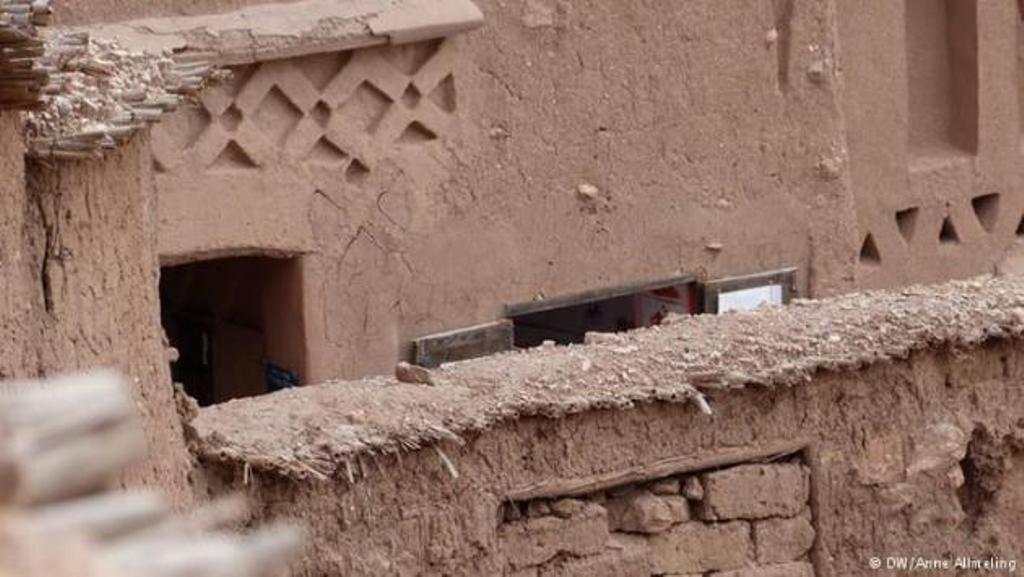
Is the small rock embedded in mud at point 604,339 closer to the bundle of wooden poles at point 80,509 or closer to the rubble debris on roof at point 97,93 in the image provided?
the rubble debris on roof at point 97,93

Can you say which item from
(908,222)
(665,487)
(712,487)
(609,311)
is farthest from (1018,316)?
(908,222)

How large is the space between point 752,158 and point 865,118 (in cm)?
90

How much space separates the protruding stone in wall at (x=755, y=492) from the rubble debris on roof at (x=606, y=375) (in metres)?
0.19

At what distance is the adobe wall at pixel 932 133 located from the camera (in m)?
10.0

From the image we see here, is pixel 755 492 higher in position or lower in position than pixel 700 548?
higher

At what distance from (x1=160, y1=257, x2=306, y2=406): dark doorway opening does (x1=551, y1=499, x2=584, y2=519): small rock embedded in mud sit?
2.20 m

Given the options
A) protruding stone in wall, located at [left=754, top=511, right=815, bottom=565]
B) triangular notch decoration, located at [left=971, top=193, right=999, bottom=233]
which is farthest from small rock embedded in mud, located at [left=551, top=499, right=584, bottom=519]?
triangular notch decoration, located at [left=971, top=193, right=999, bottom=233]

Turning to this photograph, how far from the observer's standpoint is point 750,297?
9.33 m

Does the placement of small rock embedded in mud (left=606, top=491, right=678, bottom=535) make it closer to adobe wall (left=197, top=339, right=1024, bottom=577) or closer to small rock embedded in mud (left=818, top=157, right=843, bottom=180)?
adobe wall (left=197, top=339, right=1024, bottom=577)

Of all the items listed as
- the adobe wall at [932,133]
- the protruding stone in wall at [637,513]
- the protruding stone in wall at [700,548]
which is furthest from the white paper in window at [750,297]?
the protruding stone in wall at [637,513]

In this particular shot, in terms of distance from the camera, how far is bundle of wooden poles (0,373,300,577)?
1839 millimetres

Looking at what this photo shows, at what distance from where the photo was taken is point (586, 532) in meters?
6.07

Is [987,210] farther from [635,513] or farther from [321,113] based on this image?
[635,513]

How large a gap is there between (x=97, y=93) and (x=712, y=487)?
2024 millimetres
